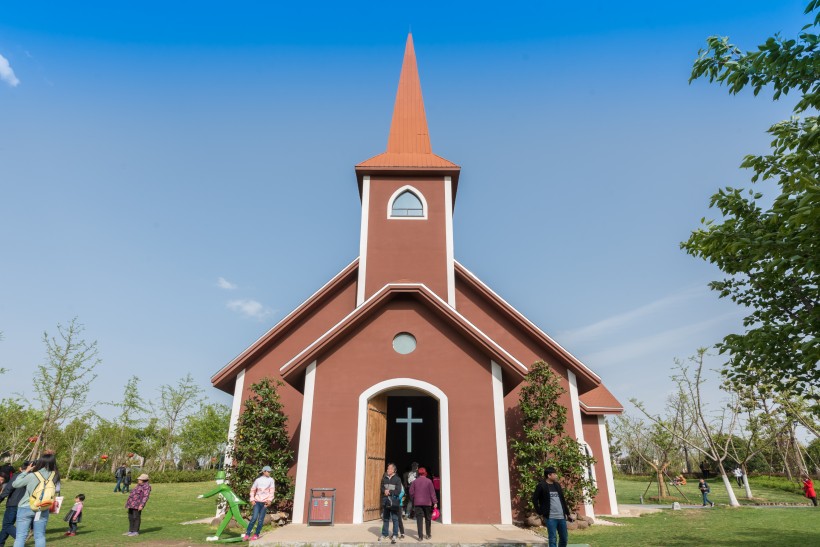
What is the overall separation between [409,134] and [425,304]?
9411mm

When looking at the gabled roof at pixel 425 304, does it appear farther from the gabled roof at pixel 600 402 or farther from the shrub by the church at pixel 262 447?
the gabled roof at pixel 600 402

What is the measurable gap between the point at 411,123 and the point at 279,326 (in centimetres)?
1052

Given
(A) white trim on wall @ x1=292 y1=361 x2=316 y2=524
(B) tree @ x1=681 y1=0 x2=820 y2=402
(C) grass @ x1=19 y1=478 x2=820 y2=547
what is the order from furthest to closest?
(A) white trim on wall @ x1=292 y1=361 x2=316 y2=524
(C) grass @ x1=19 y1=478 x2=820 y2=547
(B) tree @ x1=681 y1=0 x2=820 y2=402

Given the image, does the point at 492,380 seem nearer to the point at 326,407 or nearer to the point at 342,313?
the point at 326,407

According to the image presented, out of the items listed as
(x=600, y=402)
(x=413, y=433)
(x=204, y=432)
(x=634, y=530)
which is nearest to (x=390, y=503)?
(x=634, y=530)

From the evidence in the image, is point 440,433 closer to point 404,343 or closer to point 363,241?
point 404,343

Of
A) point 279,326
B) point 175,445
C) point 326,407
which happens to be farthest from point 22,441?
point 326,407

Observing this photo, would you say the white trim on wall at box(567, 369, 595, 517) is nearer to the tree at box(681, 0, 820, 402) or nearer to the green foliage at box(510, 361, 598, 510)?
the green foliage at box(510, 361, 598, 510)

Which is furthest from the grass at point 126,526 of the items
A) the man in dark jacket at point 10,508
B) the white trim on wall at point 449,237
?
the white trim on wall at point 449,237

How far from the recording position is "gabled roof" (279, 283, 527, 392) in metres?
12.9

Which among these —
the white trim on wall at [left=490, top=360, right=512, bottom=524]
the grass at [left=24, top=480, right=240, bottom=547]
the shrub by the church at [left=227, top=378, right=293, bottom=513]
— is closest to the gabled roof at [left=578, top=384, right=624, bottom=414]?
the white trim on wall at [left=490, top=360, right=512, bottom=524]

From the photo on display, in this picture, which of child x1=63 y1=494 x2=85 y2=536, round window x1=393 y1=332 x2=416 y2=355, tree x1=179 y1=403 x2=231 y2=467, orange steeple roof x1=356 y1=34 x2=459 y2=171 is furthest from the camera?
tree x1=179 y1=403 x2=231 y2=467

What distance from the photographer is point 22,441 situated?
30641mm

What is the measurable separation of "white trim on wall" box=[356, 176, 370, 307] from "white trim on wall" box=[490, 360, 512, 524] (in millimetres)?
5672
